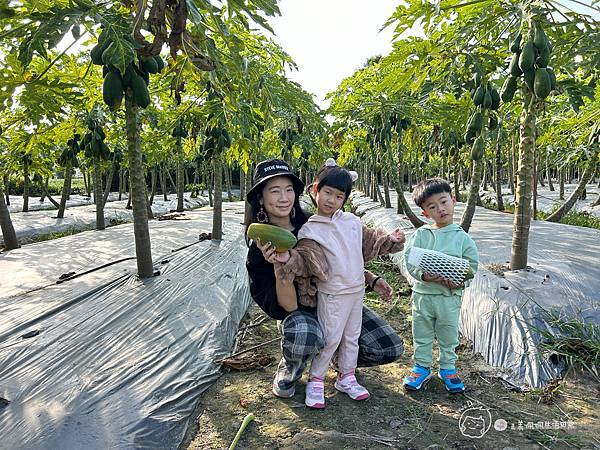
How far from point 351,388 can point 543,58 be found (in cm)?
271

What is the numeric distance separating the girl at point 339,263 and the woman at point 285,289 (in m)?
0.10

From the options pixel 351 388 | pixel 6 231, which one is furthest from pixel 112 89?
pixel 6 231

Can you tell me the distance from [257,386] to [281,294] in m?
0.77

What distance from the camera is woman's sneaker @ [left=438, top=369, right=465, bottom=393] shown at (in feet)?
8.81

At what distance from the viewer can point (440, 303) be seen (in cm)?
267

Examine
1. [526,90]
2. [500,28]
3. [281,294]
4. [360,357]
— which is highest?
[500,28]

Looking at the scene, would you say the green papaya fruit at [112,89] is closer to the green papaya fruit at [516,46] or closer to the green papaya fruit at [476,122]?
the green papaya fruit at [516,46]

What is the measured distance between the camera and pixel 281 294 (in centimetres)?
247

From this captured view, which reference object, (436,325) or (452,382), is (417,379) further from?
(436,325)

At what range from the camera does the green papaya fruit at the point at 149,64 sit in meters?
3.83

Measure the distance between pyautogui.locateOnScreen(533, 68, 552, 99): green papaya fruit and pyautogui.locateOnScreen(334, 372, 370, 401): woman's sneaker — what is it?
7.89 ft

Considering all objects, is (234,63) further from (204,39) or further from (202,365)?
(202,365)

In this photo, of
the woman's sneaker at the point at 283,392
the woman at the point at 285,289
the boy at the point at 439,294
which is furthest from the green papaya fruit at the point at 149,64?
the woman's sneaker at the point at 283,392

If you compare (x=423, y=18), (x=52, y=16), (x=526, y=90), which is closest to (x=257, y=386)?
(x=52, y=16)
